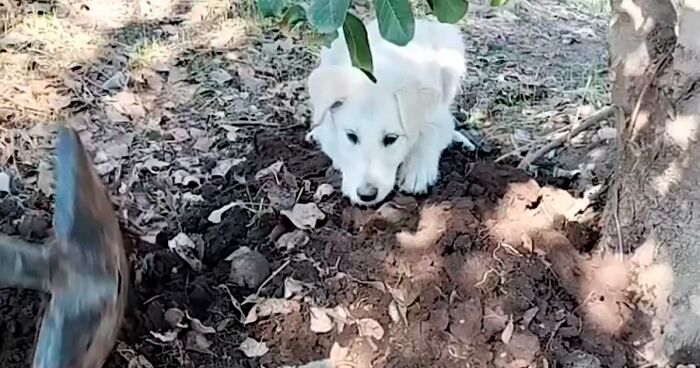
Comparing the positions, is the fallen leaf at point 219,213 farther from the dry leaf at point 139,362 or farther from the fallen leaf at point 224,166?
the dry leaf at point 139,362

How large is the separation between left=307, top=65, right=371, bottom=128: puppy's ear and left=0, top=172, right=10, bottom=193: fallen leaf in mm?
909

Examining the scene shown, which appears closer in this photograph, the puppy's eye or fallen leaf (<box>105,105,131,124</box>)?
the puppy's eye

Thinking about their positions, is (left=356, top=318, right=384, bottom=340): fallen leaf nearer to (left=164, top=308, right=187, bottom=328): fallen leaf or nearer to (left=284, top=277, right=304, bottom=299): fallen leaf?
(left=284, top=277, right=304, bottom=299): fallen leaf

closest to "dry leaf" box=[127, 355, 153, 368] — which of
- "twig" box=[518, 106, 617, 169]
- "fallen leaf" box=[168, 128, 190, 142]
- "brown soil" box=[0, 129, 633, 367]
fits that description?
"brown soil" box=[0, 129, 633, 367]

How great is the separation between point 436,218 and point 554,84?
136 centimetres

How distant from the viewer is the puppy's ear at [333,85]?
282 centimetres

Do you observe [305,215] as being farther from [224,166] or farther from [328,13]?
[328,13]

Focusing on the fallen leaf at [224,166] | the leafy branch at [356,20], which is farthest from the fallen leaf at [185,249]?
the leafy branch at [356,20]

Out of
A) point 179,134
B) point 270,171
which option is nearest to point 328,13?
point 270,171

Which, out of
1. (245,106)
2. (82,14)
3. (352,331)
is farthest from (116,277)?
(82,14)

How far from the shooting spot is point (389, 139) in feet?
9.14

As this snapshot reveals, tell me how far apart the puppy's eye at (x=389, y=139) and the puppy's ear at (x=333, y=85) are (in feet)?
0.52

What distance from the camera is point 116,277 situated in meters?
1.65

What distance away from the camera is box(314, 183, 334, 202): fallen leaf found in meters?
2.73
